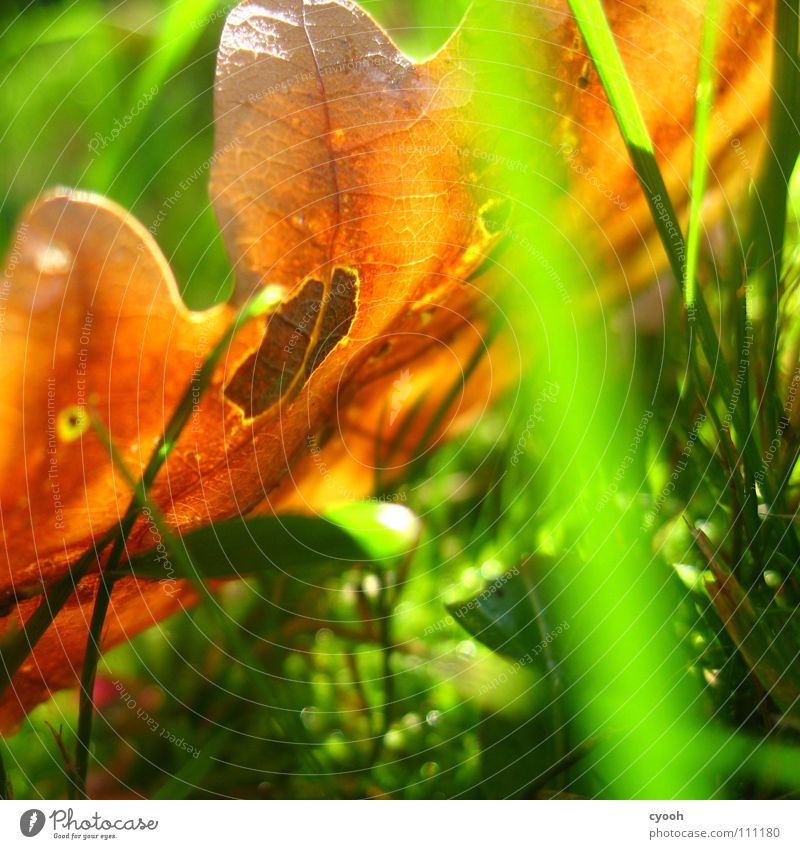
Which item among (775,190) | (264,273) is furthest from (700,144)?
(264,273)

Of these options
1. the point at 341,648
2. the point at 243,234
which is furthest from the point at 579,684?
the point at 243,234

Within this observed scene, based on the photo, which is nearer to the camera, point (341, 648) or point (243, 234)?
point (243, 234)

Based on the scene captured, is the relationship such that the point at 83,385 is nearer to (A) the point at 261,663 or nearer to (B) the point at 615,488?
(A) the point at 261,663
